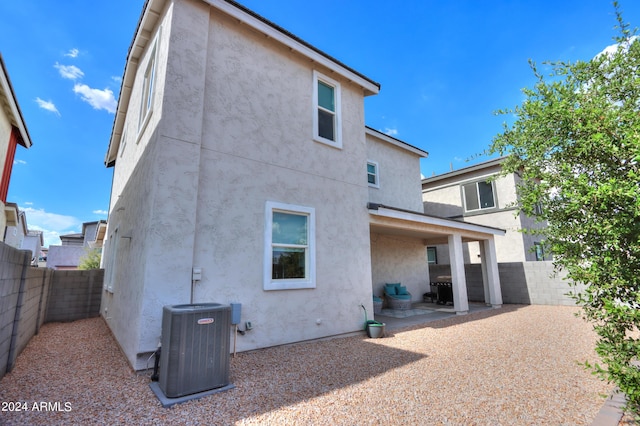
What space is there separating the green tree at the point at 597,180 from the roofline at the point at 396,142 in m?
9.46

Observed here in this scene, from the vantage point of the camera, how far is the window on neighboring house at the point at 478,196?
16672 mm

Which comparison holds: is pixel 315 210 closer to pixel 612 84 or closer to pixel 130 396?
pixel 130 396

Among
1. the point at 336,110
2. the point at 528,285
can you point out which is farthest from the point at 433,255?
the point at 336,110

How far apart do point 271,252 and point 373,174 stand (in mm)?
7768

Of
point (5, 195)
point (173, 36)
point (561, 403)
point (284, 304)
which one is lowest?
point (561, 403)

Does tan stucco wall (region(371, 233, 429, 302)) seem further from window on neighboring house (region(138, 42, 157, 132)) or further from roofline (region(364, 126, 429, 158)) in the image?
window on neighboring house (region(138, 42, 157, 132))

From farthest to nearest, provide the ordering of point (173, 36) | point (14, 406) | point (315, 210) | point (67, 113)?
point (67, 113) → point (315, 210) → point (173, 36) → point (14, 406)

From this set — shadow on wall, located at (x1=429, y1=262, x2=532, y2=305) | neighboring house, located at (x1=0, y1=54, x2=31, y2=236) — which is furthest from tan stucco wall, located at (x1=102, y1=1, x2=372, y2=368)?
shadow on wall, located at (x1=429, y1=262, x2=532, y2=305)

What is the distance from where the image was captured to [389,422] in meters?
3.23

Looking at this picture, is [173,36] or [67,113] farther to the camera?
[67,113]

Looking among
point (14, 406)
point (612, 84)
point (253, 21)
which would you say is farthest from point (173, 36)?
point (612, 84)

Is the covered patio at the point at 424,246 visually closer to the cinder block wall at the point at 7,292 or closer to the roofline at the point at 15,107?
the cinder block wall at the point at 7,292

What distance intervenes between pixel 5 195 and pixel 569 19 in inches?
780

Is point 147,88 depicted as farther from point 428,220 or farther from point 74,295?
point 428,220
